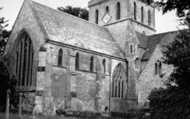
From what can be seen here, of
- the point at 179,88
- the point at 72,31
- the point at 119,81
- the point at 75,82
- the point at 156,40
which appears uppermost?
the point at 156,40

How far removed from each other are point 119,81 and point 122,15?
10643 millimetres

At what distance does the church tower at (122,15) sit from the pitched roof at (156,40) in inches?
90.1

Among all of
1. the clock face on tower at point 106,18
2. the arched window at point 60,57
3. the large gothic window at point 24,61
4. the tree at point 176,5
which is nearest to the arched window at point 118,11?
the clock face on tower at point 106,18

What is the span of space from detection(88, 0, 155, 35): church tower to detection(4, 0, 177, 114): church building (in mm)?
152

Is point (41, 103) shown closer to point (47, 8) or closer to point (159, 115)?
point (47, 8)

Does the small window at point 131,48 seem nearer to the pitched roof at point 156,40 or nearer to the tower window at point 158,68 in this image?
the pitched roof at point 156,40

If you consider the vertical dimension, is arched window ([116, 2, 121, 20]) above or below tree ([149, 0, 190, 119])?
above

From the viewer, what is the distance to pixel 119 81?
3928cm

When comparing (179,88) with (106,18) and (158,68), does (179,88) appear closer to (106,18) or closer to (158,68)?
(158,68)

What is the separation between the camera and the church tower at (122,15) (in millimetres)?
43281

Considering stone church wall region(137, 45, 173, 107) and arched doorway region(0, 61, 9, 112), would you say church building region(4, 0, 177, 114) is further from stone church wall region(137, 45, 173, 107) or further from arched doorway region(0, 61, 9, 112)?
arched doorway region(0, 61, 9, 112)

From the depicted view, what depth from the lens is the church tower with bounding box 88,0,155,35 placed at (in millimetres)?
43281

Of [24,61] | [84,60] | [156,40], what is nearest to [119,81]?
[84,60]

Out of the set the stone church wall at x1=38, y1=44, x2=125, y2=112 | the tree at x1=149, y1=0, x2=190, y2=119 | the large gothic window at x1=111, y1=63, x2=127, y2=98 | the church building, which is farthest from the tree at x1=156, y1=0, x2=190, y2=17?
the large gothic window at x1=111, y1=63, x2=127, y2=98
